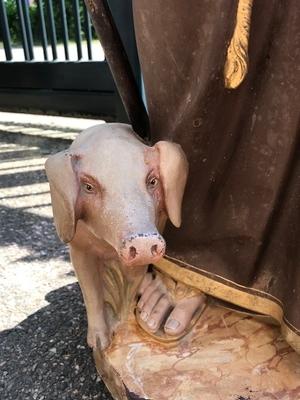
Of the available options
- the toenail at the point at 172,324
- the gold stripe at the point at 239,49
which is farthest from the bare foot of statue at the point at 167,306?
the gold stripe at the point at 239,49

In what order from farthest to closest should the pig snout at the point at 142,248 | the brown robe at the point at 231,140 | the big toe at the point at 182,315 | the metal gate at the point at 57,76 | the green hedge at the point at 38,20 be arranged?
the green hedge at the point at 38,20
the metal gate at the point at 57,76
the big toe at the point at 182,315
the brown robe at the point at 231,140
the pig snout at the point at 142,248

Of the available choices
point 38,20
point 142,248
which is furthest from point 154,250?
point 38,20

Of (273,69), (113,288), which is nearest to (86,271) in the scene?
(113,288)

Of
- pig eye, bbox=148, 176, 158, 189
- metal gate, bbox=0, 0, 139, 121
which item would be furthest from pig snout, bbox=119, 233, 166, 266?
metal gate, bbox=0, 0, 139, 121

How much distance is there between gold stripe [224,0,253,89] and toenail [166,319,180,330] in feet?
1.32

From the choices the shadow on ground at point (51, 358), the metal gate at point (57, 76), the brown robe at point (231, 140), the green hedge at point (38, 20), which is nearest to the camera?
the brown robe at point (231, 140)

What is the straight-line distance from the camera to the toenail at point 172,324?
39.1 inches

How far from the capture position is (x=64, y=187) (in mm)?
856

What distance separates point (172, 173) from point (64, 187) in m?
0.16

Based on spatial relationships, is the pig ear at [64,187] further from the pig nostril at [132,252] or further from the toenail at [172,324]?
the toenail at [172,324]

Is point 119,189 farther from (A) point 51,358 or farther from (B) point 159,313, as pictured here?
(A) point 51,358

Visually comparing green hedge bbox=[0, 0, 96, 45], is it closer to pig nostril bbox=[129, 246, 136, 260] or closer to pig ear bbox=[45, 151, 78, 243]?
pig ear bbox=[45, 151, 78, 243]

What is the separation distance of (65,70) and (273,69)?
2063 mm

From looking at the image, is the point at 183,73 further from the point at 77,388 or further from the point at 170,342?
the point at 77,388
